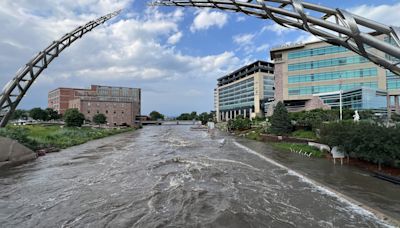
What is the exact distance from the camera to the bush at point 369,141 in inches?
603

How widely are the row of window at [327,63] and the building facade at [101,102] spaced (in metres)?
79.7

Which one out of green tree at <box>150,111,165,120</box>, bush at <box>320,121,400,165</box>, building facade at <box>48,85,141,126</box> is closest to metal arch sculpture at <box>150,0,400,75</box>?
bush at <box>320,121,400,165</box>

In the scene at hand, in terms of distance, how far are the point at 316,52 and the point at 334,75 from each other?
24.1ft

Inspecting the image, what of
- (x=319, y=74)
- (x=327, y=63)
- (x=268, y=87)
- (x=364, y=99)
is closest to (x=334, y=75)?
(x=319, y=74)

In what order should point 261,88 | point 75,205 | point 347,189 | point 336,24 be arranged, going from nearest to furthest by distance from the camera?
point 336,24 → point 75,205 → point 347,189 → point 261,88

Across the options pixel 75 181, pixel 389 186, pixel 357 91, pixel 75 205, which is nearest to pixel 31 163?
pixel 75 181

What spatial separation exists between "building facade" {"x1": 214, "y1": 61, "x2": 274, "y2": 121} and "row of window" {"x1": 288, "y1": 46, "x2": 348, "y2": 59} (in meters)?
28.2

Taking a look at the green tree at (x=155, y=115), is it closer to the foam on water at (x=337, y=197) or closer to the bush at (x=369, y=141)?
the bush at (x=369, y=141)

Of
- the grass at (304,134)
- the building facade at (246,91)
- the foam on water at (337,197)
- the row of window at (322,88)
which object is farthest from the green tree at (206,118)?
the foam on water at (337,197)

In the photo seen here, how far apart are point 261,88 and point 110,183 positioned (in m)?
85.3

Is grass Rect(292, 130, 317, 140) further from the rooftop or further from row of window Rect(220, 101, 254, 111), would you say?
the rooftop

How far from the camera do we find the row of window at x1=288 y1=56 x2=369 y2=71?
52609mm

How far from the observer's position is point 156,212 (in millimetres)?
9164

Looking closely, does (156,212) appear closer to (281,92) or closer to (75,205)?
(75,205)
